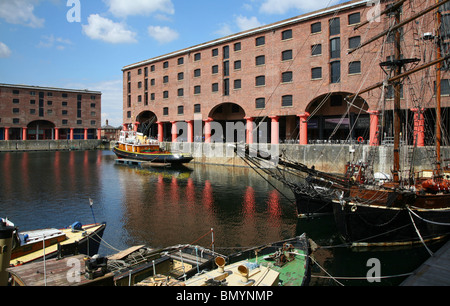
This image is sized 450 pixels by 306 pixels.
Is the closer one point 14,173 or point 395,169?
point 395,169

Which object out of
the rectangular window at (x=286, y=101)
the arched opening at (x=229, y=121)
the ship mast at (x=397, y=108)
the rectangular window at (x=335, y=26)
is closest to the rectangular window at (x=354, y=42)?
the rectangular window at (x=335, y=26)

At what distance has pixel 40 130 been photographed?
95.1 meters

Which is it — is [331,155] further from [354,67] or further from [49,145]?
[49,145]

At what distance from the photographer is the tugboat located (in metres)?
50.4

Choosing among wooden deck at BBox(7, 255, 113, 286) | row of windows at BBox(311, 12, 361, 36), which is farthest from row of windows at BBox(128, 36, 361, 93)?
wooden deck at BBox(7, 255, 113, 286)

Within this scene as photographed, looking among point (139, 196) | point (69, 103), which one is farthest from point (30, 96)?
point (139, 196)

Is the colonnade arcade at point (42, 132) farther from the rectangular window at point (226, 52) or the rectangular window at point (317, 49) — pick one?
the rectangular window at point (317, 49)

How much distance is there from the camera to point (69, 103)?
96.4 m

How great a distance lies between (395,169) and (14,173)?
1777 inches

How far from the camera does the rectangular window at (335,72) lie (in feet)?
138

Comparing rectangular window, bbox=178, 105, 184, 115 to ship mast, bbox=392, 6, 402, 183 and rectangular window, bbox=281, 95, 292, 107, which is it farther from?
ship mast, bbox=392, 6, 402, 183

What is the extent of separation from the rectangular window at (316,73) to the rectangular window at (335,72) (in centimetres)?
153

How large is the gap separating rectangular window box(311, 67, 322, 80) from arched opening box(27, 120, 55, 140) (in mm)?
84846

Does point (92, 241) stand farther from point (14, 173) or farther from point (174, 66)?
point (174, 66)
